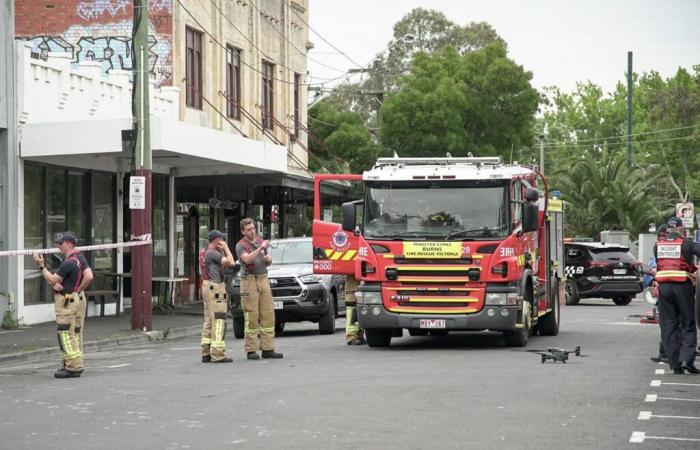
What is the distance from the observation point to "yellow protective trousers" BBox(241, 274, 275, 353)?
17688mm

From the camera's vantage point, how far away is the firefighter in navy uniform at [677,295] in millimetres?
15547

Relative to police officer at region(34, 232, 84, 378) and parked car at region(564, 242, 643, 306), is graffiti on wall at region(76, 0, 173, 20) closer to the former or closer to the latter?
parked car at region(564, 242, 643, 306)

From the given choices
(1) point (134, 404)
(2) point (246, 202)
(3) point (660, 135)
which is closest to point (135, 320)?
(1) point (134, 404)

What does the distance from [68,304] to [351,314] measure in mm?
5291

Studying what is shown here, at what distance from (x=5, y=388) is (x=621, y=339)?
34.5 ft

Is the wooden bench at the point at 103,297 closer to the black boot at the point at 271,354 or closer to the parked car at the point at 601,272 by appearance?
the black boot at the point at 271,354

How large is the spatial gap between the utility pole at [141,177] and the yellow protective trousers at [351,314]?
498 cm

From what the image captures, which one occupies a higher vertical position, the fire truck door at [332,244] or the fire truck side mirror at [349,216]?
the fire truck side mirror at [349,216]

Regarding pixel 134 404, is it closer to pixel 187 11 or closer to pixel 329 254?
pixel 329 254

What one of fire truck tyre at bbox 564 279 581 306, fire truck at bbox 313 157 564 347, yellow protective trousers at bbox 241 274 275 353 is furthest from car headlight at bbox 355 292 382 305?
fire truck tyre at bbox 564 279 581 306

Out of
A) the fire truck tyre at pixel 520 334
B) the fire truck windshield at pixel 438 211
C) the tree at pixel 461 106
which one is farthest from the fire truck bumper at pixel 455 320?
the tree at pixel 461 106

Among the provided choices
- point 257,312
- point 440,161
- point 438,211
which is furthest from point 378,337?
point 440,161

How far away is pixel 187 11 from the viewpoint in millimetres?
33125

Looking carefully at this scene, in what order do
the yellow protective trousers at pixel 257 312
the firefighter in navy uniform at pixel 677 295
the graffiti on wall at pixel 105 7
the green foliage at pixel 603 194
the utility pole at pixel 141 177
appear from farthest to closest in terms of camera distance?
the green foliage at pixel 603 194 < the graffiti on wall at pixel 105 7 < the utility pole at pixel 141 177 < the yellow protective trousers at pixel 257 312 < the firefighter in navy uniform at pixel 677 295
